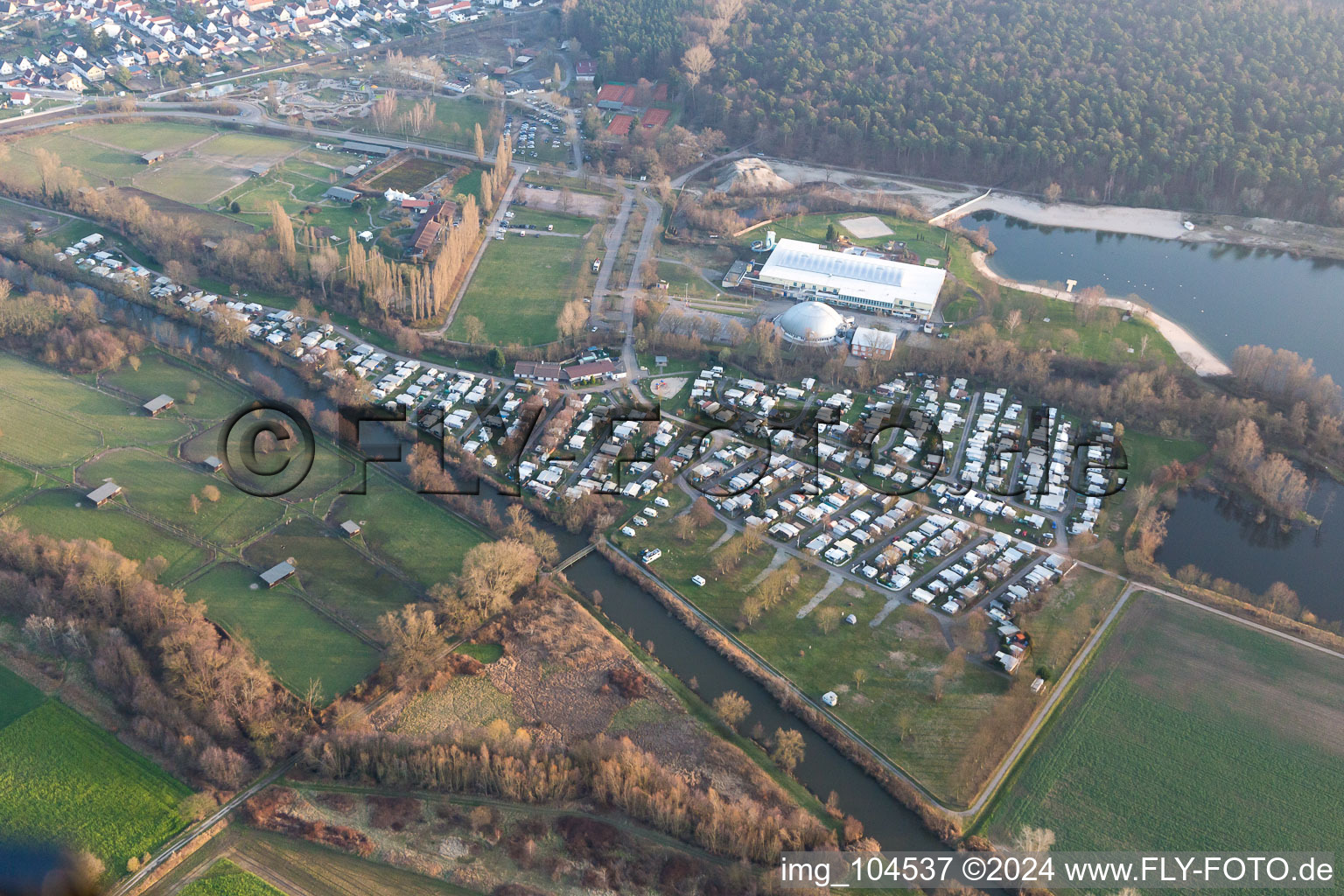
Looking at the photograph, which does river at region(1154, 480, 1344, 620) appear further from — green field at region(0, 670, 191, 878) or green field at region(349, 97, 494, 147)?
green field at region(349, 97, 494, 147)

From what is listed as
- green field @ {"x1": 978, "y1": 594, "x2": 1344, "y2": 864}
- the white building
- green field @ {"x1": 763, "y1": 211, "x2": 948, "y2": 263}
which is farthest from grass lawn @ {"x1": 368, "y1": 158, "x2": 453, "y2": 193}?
green field @ {"x1": 978, "y1": 594, "x2": 1344, "y2": 864}

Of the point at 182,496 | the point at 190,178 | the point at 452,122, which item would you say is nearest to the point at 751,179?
the point at 452,122

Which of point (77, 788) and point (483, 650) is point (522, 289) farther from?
point (77, 788)

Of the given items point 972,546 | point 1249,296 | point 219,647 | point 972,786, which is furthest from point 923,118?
point 219,647

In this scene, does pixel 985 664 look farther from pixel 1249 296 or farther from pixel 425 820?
pixel 1249 296

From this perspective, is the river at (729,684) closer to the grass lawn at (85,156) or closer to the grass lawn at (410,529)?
the grass lawn at (410,529)

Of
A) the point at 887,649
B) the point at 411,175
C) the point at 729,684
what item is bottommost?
the point at 729,684
